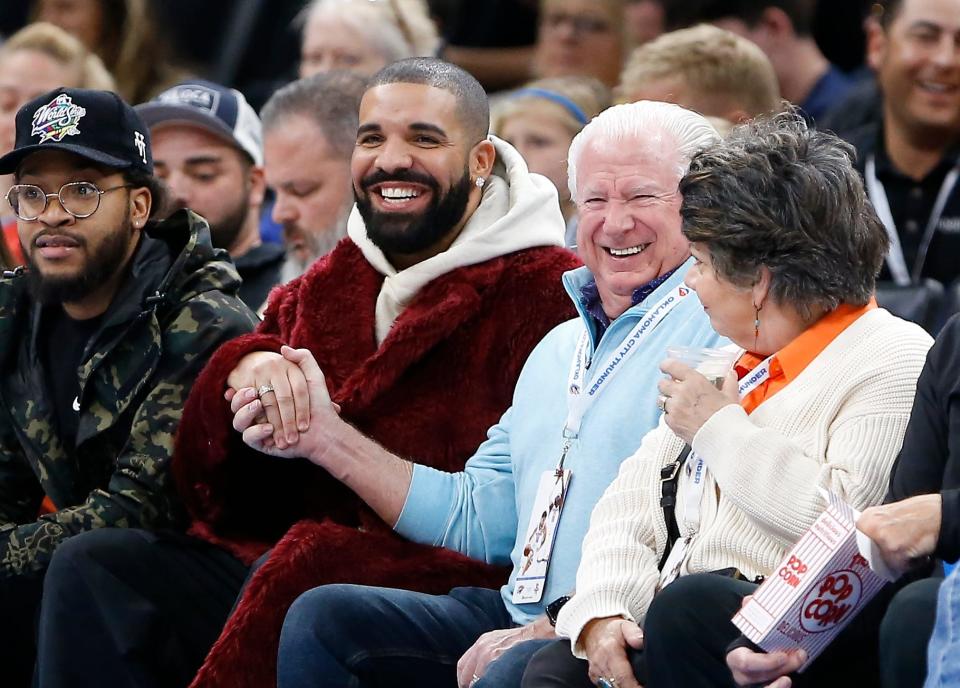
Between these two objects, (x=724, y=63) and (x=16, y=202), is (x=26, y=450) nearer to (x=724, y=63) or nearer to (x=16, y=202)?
(x=16, y=202)

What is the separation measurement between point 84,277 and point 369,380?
95 cm

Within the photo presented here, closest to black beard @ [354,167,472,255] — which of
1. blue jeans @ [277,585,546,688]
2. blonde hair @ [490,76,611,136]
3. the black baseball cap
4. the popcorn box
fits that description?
the black baseball cap

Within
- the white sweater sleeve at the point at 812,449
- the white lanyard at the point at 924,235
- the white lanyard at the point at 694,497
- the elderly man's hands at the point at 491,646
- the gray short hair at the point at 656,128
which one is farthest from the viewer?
the white lanyard at the point at 924,235

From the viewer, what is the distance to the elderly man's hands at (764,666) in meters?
3.06

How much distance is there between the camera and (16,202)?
4.95 meters

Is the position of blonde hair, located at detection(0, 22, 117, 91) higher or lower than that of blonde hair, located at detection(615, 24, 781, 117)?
higher

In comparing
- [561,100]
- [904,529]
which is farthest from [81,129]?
[904,529]

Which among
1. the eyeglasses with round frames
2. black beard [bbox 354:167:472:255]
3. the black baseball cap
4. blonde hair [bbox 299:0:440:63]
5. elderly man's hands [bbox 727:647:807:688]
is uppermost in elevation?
blonde hair [bbox 299:0:440:63]

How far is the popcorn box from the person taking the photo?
2996 mm

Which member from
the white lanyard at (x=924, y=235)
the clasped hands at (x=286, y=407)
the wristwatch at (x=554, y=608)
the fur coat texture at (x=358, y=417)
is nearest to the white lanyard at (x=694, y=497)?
the wristwatch at (x=554, y=608)

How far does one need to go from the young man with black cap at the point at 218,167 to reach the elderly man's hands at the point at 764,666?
3.25 metres

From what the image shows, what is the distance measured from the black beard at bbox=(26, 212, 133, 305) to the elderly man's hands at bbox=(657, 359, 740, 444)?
76.5 inches

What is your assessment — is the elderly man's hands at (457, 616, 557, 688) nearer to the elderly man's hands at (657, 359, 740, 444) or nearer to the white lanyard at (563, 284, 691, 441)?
the white lanyard at (563, 284, 691, 441)

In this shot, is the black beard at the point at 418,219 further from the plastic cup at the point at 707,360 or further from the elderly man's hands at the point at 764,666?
the elderly man's hands at the point at 764,666
